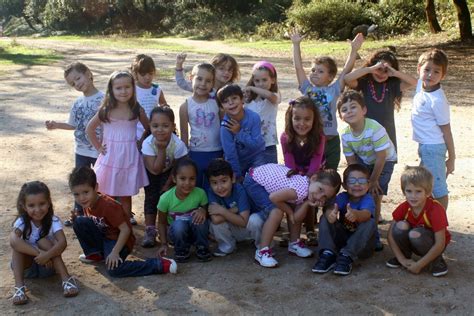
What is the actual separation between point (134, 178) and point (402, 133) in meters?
4.70

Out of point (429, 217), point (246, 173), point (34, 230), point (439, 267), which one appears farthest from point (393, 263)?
point (34, 230)

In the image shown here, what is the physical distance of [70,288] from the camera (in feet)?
12.9

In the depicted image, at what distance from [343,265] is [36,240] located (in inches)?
82.7

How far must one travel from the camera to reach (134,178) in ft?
15.7

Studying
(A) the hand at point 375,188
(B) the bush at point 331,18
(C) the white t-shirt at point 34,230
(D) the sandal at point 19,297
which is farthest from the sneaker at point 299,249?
(B) the bush at point 331,18

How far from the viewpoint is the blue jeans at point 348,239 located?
13.8 ft

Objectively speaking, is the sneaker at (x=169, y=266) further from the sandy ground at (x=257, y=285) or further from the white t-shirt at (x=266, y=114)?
the white t-shirt at (x=266, y=114)

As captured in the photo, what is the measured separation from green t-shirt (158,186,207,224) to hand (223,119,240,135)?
0.55 metres

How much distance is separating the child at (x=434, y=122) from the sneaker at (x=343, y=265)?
3.32 feet

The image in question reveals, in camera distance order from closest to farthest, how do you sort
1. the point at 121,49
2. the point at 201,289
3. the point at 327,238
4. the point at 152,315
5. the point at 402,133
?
1. the point at 152,315
2. the point at 201,289
3. the point at 327,238
4. the point at 402,133
5. the point at 121,49

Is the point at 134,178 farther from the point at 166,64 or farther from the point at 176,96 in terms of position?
the point at 166,64

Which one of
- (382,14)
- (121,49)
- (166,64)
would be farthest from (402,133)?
(382,14)

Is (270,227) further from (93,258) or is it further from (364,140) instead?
(93,258)

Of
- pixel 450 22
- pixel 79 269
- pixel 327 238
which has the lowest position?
pixel 79 269
